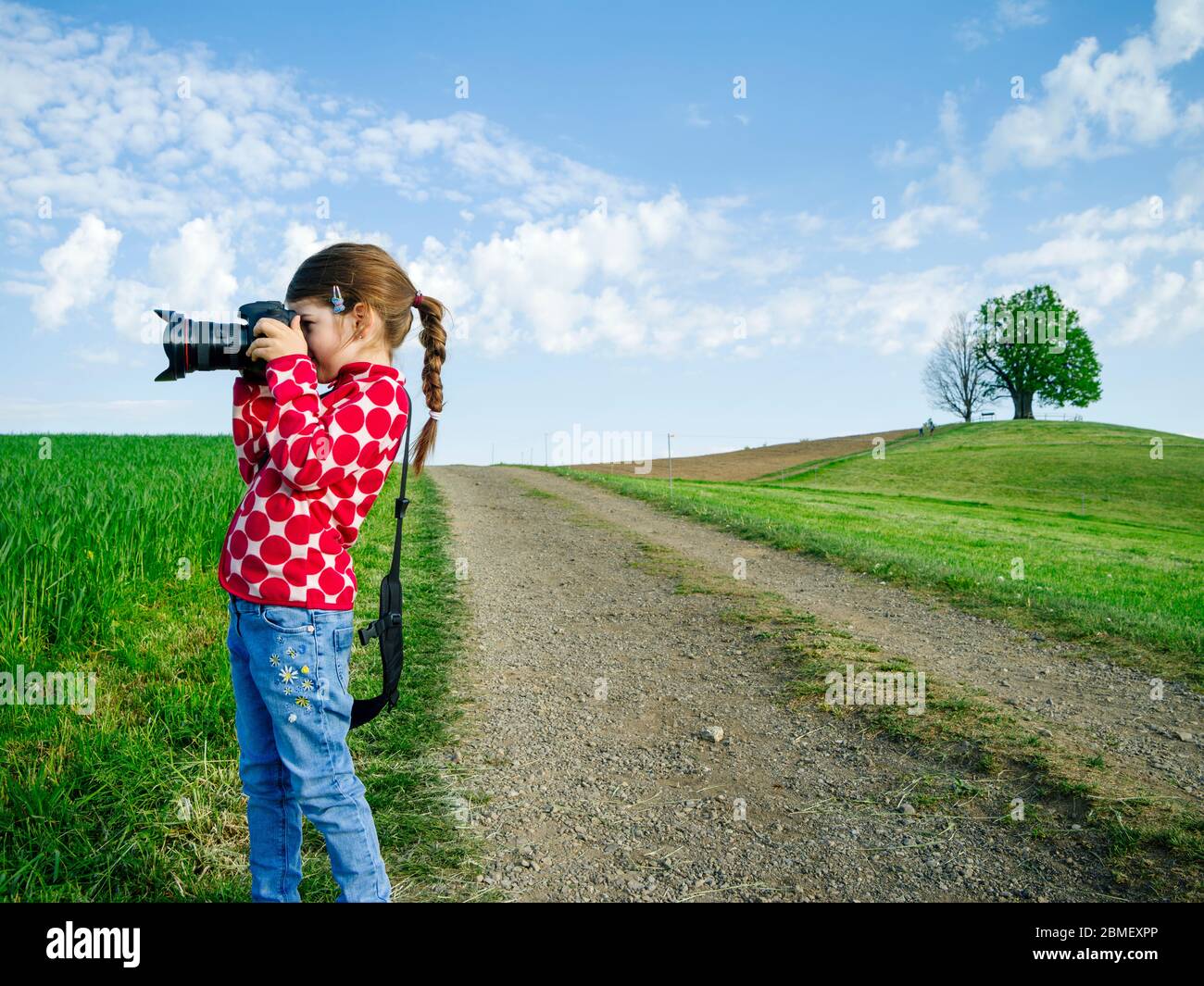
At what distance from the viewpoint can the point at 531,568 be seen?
33.1 feet

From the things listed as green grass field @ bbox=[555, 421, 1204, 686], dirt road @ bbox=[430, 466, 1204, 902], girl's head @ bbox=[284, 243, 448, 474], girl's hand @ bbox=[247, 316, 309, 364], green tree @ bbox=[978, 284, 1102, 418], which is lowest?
dirt road @ bbox=[430, 466, 1204, 902]

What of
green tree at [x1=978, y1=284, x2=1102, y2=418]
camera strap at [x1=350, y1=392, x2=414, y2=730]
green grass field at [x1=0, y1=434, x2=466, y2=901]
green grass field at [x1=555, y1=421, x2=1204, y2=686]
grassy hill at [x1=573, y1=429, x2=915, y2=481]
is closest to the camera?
camera strap at [x1=350, y1=392, x2=414, y2=730]

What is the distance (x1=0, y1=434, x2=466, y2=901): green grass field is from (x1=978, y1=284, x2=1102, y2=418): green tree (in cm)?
7136

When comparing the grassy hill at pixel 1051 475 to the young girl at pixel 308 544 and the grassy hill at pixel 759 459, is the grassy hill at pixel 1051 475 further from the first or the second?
the young girl at pixel 308 544

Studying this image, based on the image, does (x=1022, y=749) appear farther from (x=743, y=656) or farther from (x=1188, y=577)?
(x=1188, y=577)

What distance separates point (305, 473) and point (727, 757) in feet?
10.5

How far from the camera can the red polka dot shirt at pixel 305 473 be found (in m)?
2.34

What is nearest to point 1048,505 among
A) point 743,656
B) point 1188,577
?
point 1188,577

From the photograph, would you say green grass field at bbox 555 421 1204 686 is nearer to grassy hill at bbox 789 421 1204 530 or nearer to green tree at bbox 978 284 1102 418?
grassy hill at bbox 789 421 1204 530

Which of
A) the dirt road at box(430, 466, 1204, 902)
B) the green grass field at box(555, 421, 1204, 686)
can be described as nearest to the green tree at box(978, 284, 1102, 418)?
the green grass field at box(555, 421, 1204, 686)

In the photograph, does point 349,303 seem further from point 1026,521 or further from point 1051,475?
point 1051,475

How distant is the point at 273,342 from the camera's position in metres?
2.39

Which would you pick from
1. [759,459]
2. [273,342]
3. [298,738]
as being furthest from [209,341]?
[759,459]

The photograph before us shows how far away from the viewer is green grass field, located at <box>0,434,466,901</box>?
3.15 meters
